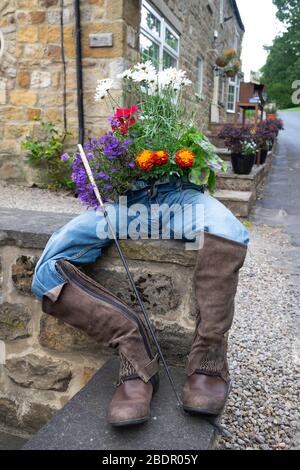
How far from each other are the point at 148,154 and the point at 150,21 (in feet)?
19.9

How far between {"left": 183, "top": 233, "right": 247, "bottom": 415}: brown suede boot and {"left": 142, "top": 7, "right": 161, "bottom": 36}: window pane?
5872mm

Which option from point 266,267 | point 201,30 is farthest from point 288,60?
point 266,267

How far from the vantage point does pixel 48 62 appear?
6023mm

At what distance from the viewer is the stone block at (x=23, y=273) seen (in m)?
2.17

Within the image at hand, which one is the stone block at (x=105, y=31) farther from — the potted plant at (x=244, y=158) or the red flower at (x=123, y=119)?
the red flower at (x=123, y=119)

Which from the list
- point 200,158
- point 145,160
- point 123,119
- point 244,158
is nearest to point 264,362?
point 200,158

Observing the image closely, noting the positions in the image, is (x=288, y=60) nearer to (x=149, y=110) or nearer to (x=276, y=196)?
(x=276, y=196)

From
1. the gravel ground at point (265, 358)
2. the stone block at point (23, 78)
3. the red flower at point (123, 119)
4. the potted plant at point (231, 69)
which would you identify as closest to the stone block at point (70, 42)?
the stone block at point (23, 78)

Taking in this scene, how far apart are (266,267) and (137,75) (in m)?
2.91

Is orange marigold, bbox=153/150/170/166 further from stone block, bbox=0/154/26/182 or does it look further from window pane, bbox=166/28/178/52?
window pane, bbox=166/28/178/52

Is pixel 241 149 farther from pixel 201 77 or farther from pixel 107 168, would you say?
pixel 201 77

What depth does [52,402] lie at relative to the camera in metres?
2.26
